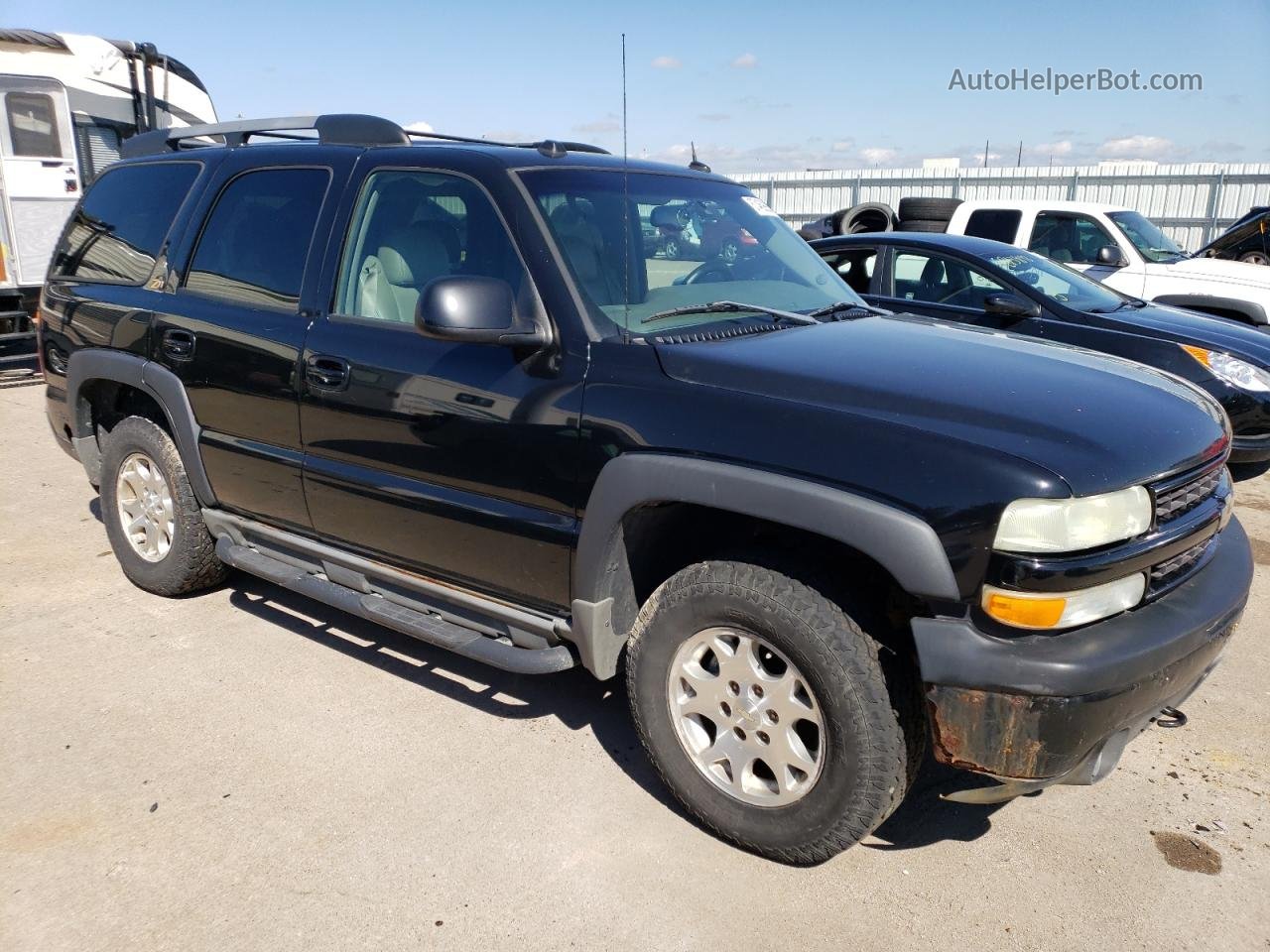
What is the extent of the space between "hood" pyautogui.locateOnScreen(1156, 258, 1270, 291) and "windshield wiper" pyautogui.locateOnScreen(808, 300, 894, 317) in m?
6.50

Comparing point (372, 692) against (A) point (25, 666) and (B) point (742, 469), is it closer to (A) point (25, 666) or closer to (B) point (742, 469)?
(A) point (25, 666)

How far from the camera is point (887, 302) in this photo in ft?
21.0

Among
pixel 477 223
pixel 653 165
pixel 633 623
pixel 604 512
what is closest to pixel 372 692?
pixel 633 623

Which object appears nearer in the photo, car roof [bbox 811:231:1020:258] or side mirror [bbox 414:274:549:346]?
side mirror [bbox 414:274:549:346]

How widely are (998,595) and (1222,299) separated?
7.73 meters

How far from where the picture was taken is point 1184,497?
8.68ft

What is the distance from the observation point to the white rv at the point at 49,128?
9.59 metres

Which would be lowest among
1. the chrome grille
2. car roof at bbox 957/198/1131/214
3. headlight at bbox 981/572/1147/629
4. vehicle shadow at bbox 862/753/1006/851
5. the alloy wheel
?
vehicle shadow at bbox 862/753/1006/851

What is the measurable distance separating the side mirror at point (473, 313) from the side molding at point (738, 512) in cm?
50

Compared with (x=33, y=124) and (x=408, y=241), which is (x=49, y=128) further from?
(x=408, y=241)

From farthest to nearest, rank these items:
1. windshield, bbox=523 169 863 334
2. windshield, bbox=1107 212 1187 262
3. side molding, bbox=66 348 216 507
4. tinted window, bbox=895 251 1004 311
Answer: windshield, bbox=1107 212 1187 262
tinted window, bbox=895 251 1004 311
side molding, bbox=66 348 216 507
windshield, bbox=523 169 863 334

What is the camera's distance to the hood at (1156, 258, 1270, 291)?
861cm

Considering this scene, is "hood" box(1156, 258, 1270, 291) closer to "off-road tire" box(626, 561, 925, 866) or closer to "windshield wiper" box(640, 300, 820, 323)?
"windshield wiper" box(640, 300, 820, 323)

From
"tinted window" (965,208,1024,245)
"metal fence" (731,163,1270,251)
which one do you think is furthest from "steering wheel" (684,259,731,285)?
"metal fence" (731,163,1270,251)
